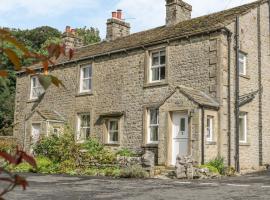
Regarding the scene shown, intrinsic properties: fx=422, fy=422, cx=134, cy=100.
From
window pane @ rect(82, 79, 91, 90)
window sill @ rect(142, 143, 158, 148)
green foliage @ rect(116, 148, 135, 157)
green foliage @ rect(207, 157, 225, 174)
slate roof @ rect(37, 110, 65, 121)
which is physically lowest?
green foliage @ rect(207, 157, 225, 174)

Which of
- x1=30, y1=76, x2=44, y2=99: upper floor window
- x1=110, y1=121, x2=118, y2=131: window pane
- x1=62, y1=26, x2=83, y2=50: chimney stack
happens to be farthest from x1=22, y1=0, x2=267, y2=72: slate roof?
x1=62, y1=26, x2=83, y2=50: chimney stack

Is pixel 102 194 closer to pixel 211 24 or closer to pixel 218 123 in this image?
pixel 218 123

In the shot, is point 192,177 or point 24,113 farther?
point 24,113

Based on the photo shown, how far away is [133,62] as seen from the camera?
800 inches

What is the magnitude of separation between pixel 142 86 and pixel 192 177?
21.0ft

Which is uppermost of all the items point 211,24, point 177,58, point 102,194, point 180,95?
point 211,24

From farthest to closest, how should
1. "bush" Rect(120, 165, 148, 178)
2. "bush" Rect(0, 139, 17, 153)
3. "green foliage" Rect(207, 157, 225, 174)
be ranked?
1. "bush" Rect(0, 139, 17, 153)
2. "green foliage" Rect(207, 157, 225, 174)
3. "bush" Rect(120, 165, 148, 178)

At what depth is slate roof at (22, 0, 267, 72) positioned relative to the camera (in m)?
→ 18.1

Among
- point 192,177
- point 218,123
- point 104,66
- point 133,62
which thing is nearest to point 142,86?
point 133,62

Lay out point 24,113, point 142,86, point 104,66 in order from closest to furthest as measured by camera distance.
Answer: point 142,86
point 104,66
point 24,113

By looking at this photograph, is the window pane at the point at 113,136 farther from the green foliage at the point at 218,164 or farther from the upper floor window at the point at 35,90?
the upper floor window at the point at 35,90

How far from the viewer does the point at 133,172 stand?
14.4 m

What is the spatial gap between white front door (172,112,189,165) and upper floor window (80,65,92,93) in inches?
274

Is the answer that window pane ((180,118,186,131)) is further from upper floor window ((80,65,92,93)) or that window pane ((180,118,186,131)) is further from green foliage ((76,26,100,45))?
green foliage ((76,26,100,45))
